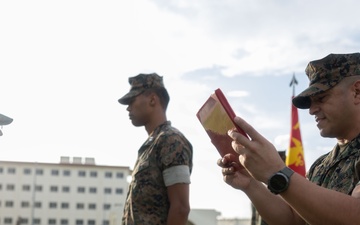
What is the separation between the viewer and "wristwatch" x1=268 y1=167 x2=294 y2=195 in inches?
73.0

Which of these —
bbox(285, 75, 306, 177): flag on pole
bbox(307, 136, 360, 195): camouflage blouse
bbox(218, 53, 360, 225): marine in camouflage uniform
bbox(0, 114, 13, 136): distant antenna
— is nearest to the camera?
bbox(218, 53, 360, 225): marine in camouflage uniform

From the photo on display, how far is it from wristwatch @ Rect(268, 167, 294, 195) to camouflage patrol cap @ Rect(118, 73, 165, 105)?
2.35 m

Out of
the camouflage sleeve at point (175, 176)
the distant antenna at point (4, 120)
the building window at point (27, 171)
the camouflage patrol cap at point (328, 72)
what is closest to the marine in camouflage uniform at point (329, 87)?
the camouflage patrol cap at point (328, 72)

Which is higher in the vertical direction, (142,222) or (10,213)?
(10,213)

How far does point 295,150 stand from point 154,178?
1529 cm

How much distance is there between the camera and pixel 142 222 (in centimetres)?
362

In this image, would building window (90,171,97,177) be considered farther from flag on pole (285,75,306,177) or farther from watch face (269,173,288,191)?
watch face (269,173,288,191)

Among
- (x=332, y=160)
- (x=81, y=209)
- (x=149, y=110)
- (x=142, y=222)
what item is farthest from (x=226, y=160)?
(x=81, y=209)

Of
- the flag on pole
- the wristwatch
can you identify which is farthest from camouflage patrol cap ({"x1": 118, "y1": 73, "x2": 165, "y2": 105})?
the flag on pole

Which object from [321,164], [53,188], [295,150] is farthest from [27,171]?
[321,164]

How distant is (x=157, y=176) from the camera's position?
3.74 m

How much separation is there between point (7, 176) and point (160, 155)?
82649 mm

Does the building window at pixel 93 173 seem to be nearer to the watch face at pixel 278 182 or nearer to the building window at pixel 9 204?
the building window at pixel 9 204

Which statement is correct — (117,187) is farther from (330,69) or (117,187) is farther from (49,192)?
(330,69)
